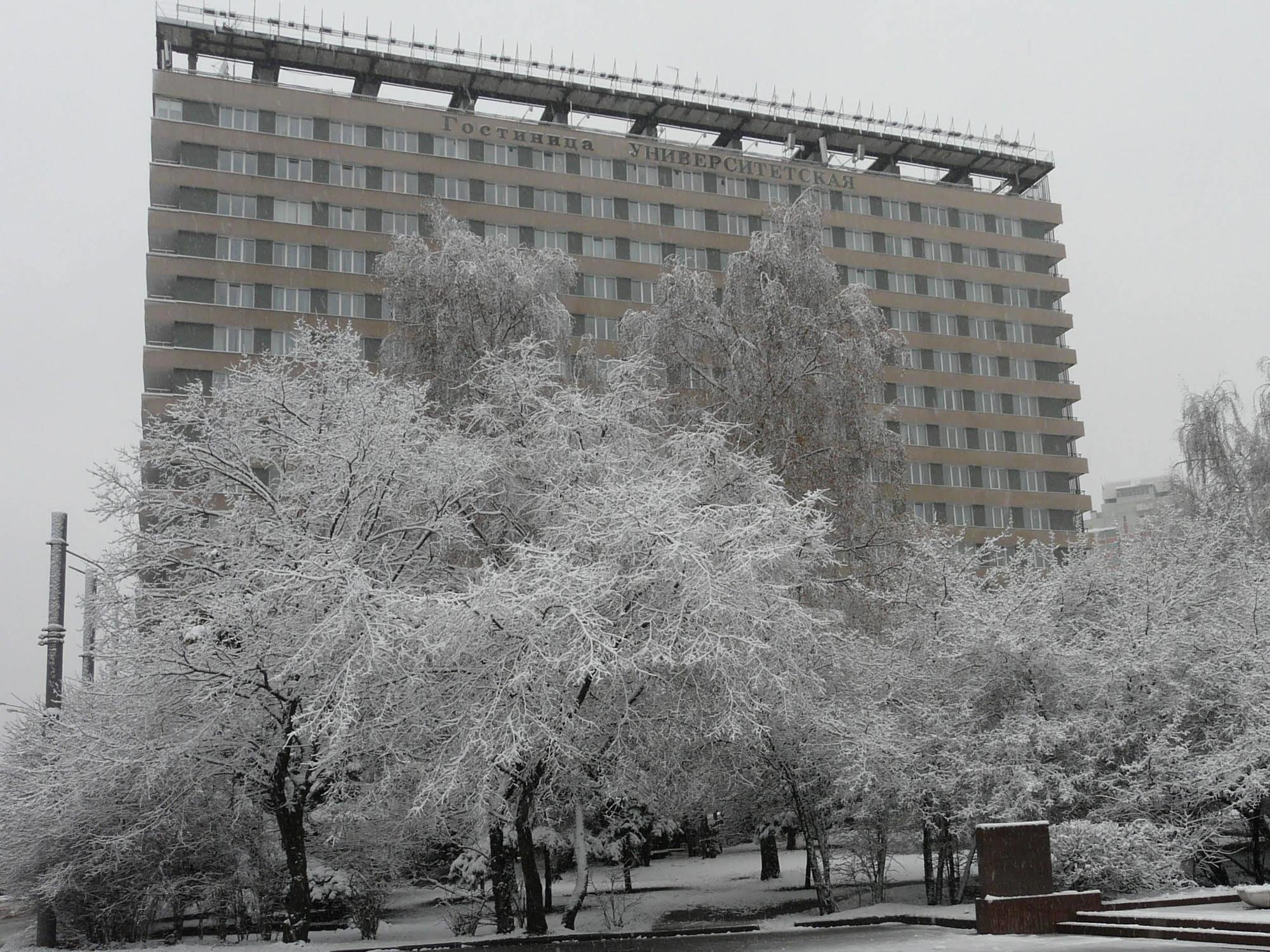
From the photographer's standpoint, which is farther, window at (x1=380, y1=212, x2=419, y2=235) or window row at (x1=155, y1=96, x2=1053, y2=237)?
window at (x1=380, y1=212, x2=419, y2=235)

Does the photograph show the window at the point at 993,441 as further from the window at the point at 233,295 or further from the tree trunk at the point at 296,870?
the tree trunk at the point at 296,870

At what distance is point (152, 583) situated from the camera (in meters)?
20.4

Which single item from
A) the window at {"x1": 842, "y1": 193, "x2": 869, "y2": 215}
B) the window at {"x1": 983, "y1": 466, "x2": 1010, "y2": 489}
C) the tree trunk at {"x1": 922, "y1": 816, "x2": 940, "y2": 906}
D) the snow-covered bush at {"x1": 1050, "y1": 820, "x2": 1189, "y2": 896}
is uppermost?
Answer: the window at {"x1": 842, "y1": 193, "x2": 869, "y2": 215}

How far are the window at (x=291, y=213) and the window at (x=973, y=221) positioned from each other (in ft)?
127

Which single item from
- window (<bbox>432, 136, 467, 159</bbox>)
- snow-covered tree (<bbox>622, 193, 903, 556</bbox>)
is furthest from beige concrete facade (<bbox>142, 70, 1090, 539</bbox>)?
snow-covered tree (<bbox>622, 193, 903, 556</bbox>)

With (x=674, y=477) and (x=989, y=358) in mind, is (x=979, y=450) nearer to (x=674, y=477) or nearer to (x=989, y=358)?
(x=989, y=358)

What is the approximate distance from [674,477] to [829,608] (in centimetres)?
571

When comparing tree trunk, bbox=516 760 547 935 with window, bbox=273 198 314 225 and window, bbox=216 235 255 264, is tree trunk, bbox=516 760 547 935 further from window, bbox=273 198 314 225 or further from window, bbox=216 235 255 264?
window, bbox=273 198 314 225

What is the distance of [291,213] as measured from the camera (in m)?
59.5

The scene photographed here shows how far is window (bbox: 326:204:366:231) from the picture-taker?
6016cm

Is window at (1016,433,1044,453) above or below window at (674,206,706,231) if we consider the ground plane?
Answer: below

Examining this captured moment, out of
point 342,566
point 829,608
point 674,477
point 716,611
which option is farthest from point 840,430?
point 342,566

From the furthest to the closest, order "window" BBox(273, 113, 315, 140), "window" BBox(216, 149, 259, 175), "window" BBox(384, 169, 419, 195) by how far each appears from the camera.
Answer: "window" BBox(384, 169, 419, 195), "window" BBox(273, 113, 315, 140), "window" BBox(216, 149, 259, 175)

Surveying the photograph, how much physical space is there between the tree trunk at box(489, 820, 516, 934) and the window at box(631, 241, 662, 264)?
47.3 metres
